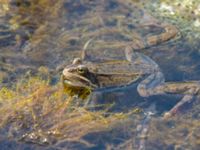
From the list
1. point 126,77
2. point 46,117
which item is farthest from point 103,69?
point 46,117

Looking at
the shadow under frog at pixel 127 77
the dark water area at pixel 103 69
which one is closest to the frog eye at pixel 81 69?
the shadow under frog at pixel 127 77

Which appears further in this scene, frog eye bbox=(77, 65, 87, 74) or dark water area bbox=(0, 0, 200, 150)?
frog eye bbox=(77, 65, 87, 74)

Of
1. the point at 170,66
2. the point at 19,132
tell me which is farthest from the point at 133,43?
the point at 19,132

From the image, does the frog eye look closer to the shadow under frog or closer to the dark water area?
the shadow under frog

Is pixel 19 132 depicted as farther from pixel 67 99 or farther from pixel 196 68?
pixel 196 68

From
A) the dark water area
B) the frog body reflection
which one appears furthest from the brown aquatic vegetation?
the frog body reflection

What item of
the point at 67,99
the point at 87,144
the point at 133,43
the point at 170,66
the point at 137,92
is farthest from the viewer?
the point at 133,43

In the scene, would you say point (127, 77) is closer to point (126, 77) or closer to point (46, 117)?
point (126, 77)
